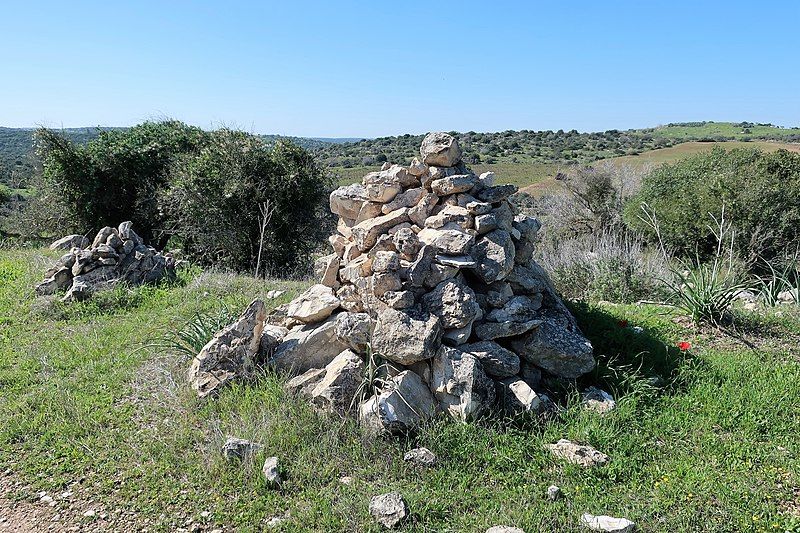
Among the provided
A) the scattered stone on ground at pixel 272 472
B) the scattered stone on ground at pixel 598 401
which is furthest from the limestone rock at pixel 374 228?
the scattered stone on ground at pixel 598 401

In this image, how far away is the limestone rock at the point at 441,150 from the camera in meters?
5.53

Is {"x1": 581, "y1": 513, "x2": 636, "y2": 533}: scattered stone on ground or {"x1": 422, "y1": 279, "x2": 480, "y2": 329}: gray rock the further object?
{"x1": 422, "y1": 279, "x2": 480, "y2": 329}: gray rock

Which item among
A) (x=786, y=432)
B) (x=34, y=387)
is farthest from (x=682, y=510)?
(x=34, y=387)

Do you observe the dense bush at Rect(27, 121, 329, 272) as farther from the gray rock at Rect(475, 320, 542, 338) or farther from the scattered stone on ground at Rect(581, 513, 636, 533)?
the scattered stone on ground at Rect(581, 513, 636, 533)

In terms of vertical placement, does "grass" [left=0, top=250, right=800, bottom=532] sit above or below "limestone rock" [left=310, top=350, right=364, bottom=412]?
below

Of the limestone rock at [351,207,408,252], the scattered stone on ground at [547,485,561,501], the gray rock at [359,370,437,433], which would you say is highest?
the limestone rock at [351,207,408,252]

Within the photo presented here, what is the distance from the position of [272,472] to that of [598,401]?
2.83 metres

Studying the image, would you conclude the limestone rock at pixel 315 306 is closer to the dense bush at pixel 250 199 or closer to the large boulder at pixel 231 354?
the large boulder at pixel 231 354

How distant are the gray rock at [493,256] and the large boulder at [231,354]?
2.19 metres

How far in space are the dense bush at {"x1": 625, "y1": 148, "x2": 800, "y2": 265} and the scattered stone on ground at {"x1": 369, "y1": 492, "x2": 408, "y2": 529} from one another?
8985 millimetres

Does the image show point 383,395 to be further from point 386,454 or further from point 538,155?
point 538,155

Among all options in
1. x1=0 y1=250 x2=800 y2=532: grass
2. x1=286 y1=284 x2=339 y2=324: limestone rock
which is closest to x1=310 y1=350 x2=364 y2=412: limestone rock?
x1=0 y1=250 x2=800 y2=532: grass

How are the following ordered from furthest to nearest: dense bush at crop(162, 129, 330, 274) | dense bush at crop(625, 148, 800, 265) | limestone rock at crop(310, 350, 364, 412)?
dense bush at crop(162, 129, 330, 274) < dense bush at crop(625, 148, 800, 265) < limestone rock at crop(310, 350, 364, 412)

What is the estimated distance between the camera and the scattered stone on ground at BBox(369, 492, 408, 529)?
3418mm
